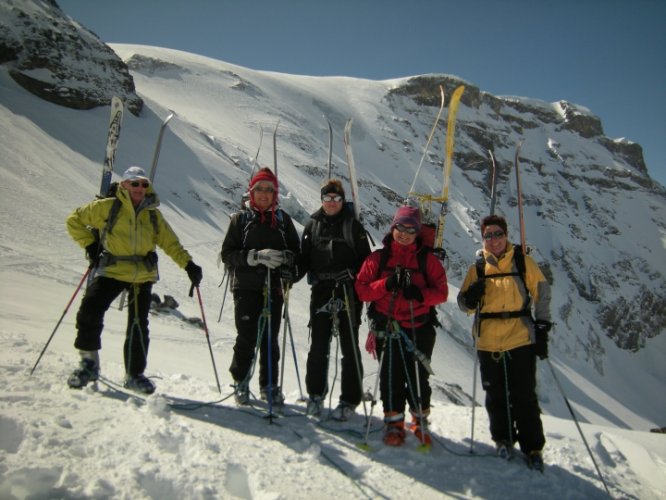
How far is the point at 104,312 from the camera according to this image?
150 inches

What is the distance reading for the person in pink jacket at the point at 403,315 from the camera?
367 centimetres

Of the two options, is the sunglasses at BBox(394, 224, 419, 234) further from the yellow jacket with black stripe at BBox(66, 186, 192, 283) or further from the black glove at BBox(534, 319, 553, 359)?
the yellow jacket with black stripe at BBox(66, 186, 192, 283)

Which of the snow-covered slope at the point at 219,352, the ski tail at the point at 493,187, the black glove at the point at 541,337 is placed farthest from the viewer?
the ski tail at the point at 493,187

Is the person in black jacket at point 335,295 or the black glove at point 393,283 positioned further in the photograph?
the person in black jacket at point 335,295

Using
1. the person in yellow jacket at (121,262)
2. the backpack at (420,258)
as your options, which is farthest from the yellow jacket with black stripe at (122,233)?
the backpack at (420,258)

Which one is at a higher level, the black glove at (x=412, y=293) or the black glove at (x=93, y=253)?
the black glove at (x=412, y=293)

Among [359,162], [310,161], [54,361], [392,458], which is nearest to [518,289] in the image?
[392,458]

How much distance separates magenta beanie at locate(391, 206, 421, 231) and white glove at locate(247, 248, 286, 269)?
1100mm

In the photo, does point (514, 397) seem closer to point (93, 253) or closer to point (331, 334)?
point (331, 334)

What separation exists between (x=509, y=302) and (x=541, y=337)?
409 mm

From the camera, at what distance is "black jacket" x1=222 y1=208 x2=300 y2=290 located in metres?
4.01

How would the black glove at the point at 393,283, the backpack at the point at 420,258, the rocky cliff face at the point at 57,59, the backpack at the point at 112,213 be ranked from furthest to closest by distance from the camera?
the rocky cliff face at the point at 57,59
the backpack at the point at 112,213
the backpack at the point at 420,258
the black glove at the point at 393,283

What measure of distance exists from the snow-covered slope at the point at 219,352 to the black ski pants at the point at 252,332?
455 millimetres

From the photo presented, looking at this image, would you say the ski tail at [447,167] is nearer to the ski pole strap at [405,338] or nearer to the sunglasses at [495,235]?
the sunglasses at [495,235]
